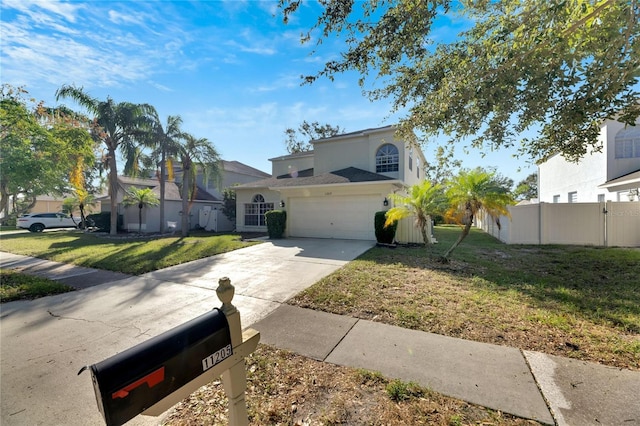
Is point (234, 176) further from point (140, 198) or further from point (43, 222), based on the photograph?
point (43, 222)

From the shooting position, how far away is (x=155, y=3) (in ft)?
18.4

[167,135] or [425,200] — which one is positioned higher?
[167,135]

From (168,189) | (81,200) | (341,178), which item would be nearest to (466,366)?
(341,178)

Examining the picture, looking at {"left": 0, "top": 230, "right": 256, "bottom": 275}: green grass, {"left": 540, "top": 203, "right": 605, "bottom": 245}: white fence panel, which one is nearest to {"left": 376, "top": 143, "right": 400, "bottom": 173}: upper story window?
{"left": 540, "top": 203, "right": 605, "bottom": 245}: white fence panel

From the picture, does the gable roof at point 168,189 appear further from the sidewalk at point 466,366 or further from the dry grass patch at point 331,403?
the dry grass patch at point 331,403

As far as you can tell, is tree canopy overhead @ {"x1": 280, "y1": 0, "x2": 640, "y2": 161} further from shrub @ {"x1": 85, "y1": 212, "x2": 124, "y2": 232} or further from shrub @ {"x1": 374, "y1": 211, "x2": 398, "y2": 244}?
shrub @ {"x1": 85, "y1": 212, "x2": 124, "y2": 232}

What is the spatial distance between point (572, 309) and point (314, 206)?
37.9 ft

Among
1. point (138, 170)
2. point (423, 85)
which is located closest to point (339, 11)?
point (423, 85)

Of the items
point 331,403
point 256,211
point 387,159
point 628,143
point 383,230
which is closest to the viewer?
point 331,403

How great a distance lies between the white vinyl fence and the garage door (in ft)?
16.2

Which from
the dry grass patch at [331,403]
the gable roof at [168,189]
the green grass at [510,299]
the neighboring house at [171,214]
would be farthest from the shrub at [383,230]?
the gable roof at [168,189]

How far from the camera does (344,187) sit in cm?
1394

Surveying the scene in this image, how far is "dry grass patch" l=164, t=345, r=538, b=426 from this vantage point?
245 cm

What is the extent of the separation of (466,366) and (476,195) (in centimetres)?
617
